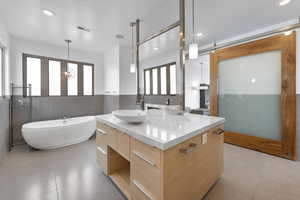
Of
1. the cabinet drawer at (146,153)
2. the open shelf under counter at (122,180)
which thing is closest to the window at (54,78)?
the open shelf under counter at (122,180)

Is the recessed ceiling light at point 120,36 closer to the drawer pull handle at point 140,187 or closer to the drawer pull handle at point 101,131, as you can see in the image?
the drawer pull handle at point 101,131

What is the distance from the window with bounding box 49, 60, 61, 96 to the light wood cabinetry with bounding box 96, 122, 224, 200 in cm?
282

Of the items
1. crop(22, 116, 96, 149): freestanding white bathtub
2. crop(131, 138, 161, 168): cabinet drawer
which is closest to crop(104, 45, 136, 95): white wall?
crop(22, 116, 96, 149): freestanding white bathtub

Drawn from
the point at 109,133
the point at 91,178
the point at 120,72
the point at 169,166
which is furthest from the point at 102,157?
the point at 120,72

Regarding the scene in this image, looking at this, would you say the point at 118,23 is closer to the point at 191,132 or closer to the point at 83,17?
the point at 83,17

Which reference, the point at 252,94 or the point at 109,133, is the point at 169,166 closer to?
the point at 109,133

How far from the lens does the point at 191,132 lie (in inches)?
41.8

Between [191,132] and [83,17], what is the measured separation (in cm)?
254

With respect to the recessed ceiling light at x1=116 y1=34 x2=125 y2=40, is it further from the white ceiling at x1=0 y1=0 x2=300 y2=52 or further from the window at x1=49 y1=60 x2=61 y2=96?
the window at x1=49 y1=60 x2=61 y2=96

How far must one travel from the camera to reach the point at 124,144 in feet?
4.15

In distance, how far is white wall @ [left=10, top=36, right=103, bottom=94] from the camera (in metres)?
2.93

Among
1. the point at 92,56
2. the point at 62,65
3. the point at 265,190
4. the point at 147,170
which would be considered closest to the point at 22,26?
the point at 62,65

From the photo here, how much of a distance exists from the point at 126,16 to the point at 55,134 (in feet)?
8.83

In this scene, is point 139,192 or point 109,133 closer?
point 139,192
